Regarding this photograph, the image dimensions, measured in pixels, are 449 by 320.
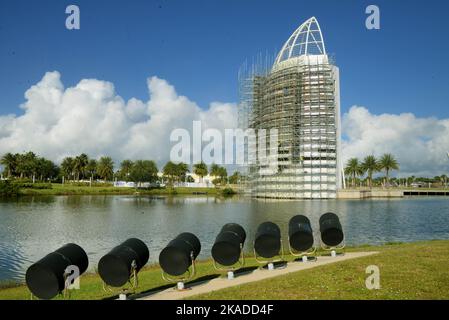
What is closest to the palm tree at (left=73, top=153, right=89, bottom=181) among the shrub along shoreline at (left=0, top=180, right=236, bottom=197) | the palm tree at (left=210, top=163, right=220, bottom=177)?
the shrub along shoreline at (left=0, top=180, right=236, bottom=197)

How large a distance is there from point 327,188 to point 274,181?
15210 millimetres

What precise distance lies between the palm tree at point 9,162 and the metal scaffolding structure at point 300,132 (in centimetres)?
8723

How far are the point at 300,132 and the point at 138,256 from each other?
331ft

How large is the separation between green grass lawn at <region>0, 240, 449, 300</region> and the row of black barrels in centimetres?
176

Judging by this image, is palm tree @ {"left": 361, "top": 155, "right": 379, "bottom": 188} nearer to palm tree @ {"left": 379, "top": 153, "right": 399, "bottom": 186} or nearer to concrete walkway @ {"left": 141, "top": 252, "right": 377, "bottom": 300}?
palm tree @ {"left": 379, "top": 153, "right": 399, "bottom": 186}

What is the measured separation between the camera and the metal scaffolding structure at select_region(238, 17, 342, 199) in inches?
4284

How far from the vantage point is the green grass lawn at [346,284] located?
11.6 meters

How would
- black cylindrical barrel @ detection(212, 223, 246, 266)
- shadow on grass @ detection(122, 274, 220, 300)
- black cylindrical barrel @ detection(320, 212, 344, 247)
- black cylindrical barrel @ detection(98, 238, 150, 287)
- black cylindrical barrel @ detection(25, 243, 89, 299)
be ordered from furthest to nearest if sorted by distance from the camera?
black cylindrical barrel @ detection(320, 212, 344, 247)
black cylindrical barrel @ detection(212, 223, 246, 266)
shadow on grass @ detection(122, 274, 220, 300)
black cylindrical barrel @ detection(98, 238, 150, 287)
black cylindrical barrel @ detection(25, 243, 89, 299)

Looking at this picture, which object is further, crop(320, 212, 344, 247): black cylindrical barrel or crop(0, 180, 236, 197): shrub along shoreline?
crop(0, 180, 236, 197): shrub along shoreline

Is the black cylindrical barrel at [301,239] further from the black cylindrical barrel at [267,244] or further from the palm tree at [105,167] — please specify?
the palm tree at [105,167]

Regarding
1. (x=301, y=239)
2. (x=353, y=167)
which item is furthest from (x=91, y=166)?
(x=301, y=239)

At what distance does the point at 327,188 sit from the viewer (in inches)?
4262
